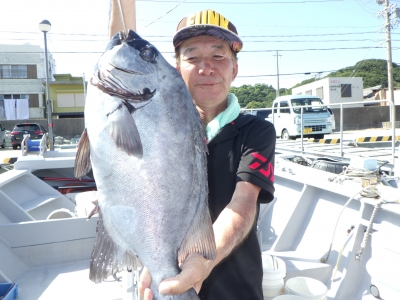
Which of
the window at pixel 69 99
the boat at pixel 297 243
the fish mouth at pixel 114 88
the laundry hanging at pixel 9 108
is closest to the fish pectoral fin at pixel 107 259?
the fish mouth at pixel 114 88

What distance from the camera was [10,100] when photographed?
35.8 m

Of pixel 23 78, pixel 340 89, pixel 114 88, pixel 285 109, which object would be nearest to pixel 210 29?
pixel 114 88

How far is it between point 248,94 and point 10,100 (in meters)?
41.2

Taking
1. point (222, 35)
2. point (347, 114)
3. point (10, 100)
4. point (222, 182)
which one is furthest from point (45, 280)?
point (10, 100)

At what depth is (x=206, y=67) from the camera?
1827 mm

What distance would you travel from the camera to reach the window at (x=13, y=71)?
38656mm

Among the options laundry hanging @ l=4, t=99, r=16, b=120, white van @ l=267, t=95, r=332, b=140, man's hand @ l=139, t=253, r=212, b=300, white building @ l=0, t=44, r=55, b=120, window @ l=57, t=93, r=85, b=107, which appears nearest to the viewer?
man's hand @ l=139, t=253, r=212, b=300

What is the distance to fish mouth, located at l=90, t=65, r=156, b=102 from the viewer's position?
1.34 m

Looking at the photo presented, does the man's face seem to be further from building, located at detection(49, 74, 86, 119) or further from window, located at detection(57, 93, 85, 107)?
window, located at detection(57, 93, 85, 107)

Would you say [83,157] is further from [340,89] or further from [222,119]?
[340,89]

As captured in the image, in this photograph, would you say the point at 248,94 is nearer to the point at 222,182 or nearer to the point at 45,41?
the point at 45,41

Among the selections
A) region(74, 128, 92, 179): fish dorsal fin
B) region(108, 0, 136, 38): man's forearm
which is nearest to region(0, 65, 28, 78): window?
region(108, 0, 136, 38): man's forearm

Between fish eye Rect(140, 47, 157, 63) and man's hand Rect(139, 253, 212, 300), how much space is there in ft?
2.66

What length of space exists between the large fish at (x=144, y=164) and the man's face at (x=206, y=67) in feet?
1.40
